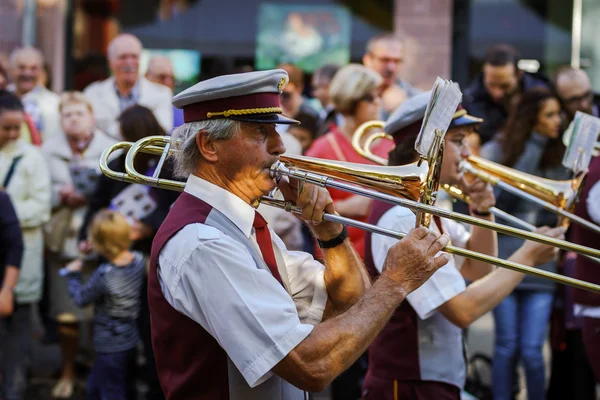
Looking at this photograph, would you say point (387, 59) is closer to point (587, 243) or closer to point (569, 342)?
point (569, 342)

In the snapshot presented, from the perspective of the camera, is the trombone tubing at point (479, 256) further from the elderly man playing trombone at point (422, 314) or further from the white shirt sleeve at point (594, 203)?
the white shirt sleeve at point (594, 203)

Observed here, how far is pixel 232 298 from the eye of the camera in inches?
106

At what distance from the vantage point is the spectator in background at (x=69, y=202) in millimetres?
7055

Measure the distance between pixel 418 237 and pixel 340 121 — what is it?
13.9ft

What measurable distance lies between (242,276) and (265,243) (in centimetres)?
36

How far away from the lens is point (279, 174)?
10.1 feet

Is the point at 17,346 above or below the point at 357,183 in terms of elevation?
below

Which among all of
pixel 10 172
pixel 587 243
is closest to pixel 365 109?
→ pixel 587 243

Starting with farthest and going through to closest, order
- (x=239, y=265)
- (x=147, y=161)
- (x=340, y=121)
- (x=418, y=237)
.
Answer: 1. (x=340, y=121)
2. (x=147, y=161)
3. (x=418, y=237)
4. (x=239, y=265)

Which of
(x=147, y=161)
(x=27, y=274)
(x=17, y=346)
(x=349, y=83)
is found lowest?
(x=17, y=346)

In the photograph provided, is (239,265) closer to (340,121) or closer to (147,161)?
(147,161)

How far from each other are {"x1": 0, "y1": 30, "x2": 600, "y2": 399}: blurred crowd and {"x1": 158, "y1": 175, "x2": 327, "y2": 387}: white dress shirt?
2.69 meters

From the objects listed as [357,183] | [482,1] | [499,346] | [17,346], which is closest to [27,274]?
[17,346]

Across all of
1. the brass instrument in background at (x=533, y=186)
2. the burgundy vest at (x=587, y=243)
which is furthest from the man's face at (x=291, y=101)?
the brass instrument in background at (x=533, y=186)
